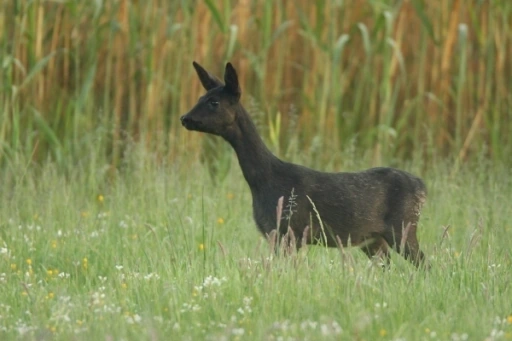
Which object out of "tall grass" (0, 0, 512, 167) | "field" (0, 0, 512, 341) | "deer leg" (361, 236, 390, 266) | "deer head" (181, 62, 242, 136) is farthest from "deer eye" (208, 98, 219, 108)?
"tall grass" (0, 0, 512, 167)

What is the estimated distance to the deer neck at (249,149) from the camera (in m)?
5.81

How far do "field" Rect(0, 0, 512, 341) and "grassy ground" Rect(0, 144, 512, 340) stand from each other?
17mm

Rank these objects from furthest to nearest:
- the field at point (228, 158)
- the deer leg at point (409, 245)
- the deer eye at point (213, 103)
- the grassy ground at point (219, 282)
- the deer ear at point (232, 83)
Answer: the deer leg at point (409, 245)
the deer eye at point (213, 103)
the deer ear at point (232, 83)
the field at point (228, 158)
the grassy ground at point (219, 282)

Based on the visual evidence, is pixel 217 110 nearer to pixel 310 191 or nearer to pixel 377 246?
pixel 310 191

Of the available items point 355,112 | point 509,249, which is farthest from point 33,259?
point 355,112

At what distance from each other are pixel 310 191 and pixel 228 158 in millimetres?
2605

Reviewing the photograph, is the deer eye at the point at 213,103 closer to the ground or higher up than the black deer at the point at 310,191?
higher up

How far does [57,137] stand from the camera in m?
8.80

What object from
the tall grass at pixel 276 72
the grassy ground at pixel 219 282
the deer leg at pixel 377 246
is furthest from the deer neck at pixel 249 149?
the tall grass at pixel 276 72

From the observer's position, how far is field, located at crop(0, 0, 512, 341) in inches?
176

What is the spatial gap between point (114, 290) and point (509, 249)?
2272 mm

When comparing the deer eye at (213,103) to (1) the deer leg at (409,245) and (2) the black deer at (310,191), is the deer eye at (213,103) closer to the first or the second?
(2) the black deer at (310,191)

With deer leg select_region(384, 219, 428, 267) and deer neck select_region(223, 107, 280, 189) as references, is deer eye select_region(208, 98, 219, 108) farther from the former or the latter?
deer leg select_region(384, 219, 428, 267)

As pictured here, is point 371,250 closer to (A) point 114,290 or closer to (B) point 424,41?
(A) point 114,290
